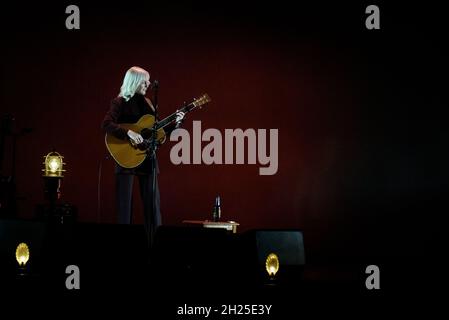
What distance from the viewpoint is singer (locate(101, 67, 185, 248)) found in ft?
16.9

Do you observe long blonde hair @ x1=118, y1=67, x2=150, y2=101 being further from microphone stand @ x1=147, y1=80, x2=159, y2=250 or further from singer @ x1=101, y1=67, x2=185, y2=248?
microphone stand @ x1=147, y1=80, x2=159, y2=250

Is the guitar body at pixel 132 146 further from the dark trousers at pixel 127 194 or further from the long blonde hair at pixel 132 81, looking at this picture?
the long blonde hair at pixel 132 81

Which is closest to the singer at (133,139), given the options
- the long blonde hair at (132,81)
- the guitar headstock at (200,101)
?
the long blonde hair at (132,81)

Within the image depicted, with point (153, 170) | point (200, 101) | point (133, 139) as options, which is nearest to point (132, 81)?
point (133, 139)

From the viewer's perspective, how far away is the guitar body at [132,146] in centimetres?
529

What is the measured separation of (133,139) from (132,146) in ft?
0.25

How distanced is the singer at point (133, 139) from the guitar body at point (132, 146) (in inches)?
1.4

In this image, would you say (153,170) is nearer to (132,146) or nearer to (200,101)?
(132,146)

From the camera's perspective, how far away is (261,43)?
720 centimetres

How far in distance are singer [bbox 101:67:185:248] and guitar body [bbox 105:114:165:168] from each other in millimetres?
35

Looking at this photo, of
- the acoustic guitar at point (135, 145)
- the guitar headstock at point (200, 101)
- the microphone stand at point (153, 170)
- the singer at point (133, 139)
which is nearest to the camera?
the microphone stand at point (153, 170)

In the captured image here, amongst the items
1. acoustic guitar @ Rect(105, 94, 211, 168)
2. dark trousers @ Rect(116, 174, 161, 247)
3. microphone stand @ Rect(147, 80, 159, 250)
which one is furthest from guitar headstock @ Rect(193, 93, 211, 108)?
dark trousers @ Rect(116, 174, 161, 247)

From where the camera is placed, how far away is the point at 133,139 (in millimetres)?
5289

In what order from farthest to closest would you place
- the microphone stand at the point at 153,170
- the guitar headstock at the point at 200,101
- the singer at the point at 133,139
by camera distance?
the guitar headstock at the point at 200,101, the singer at the point at 133,139, the microphone stand at the point at 153,170
